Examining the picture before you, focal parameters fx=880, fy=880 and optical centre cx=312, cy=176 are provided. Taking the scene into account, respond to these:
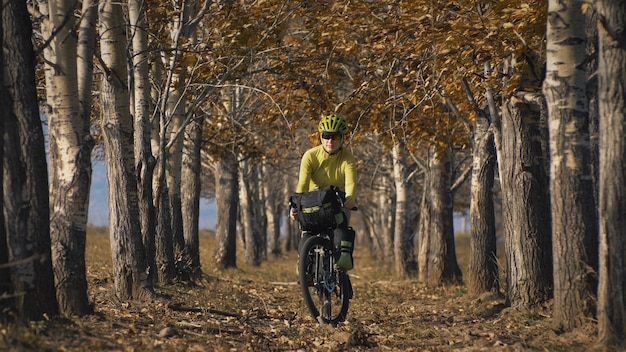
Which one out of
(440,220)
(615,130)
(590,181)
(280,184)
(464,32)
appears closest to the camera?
(615,130)

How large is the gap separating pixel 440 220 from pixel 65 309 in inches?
514

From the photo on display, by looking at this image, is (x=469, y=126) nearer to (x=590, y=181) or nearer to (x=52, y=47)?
(x=590, y=181)

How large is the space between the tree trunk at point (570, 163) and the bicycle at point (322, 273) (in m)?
2.48

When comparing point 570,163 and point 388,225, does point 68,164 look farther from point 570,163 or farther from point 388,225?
point 388,225

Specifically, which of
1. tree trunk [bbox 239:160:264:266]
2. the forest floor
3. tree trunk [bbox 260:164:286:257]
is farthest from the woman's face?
tree trunk [bbox 260:164:286:257]

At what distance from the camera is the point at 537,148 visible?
11.9 m

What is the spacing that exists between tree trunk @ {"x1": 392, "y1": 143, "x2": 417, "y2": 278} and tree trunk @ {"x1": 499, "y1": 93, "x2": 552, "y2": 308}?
13.9 meters

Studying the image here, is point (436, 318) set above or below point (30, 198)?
below

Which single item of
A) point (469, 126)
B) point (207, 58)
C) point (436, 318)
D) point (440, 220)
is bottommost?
point (436, 318)

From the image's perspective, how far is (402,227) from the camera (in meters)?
27.1

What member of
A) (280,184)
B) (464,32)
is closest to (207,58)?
(464,32)

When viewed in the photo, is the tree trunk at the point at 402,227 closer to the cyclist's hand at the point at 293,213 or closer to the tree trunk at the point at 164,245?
the tree trunk at the point at 164,245

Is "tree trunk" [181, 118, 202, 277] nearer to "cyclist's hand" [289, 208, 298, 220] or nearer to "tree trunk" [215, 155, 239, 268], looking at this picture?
"tree trunk" [215, 155, 239, 268]

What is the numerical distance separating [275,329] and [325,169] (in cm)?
195
